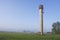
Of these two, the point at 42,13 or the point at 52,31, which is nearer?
the point at 42,13

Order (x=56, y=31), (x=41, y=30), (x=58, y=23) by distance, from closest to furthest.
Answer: (x=41, y=30) < (x=56, y=31) < (x=58, y=23)

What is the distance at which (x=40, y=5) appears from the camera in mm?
46594

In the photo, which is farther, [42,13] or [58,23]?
[58,23]

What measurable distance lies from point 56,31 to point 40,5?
1666cm

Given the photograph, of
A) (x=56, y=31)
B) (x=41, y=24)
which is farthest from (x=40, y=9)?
(x=56, y=31)

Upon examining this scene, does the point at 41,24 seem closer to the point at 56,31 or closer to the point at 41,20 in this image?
the point at 41,20

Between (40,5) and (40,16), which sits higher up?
(40,5)

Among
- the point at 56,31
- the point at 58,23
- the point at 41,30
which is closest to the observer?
the point at 41,30

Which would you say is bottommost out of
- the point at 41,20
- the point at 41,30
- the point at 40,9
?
the point at 41,30

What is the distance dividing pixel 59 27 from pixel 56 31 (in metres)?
3.39

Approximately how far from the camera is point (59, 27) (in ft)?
201

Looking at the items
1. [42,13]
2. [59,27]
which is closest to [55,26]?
[59,27]

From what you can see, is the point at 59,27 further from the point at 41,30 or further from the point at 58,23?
the point at 41,30

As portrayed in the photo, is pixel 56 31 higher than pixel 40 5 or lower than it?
lower
